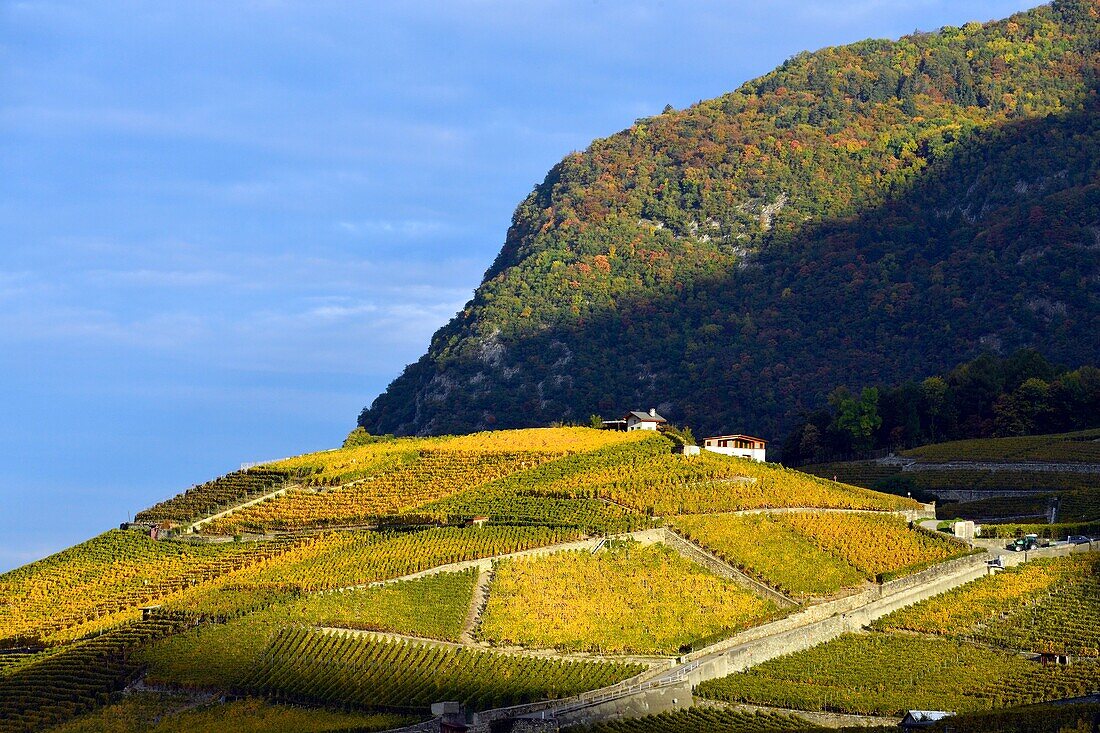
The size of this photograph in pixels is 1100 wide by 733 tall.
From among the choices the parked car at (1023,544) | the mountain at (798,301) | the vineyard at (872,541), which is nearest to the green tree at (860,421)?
the mountain at (798,301)

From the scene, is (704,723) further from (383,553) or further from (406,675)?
(383,553)

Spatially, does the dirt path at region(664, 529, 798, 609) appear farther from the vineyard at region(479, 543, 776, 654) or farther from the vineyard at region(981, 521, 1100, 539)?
the vineyard at region(981, 521, 1100, 539)

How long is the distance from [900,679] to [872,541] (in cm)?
1866

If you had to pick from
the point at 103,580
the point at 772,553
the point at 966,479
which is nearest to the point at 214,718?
the point at 103,580

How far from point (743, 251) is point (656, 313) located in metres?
15.6

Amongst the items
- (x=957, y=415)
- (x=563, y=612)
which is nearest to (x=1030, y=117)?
(x=957, y=415)

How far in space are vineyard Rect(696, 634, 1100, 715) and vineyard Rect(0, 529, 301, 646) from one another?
90.2ft

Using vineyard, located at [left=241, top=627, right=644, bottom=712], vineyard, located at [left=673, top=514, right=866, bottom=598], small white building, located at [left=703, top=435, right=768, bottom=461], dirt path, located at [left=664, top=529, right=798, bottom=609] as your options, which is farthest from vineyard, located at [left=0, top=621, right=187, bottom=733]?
small white building, located at [left=703, top=435, right=768, bottom=461]

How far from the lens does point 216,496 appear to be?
101m

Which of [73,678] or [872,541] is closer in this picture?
[73,678]

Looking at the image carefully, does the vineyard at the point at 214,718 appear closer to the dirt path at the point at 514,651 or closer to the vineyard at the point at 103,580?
the dirt path at the point at 514,651

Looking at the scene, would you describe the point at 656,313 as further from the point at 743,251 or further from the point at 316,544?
the point at 316,544

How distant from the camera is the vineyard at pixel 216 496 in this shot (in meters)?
98.7

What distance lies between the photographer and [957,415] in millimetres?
132250
